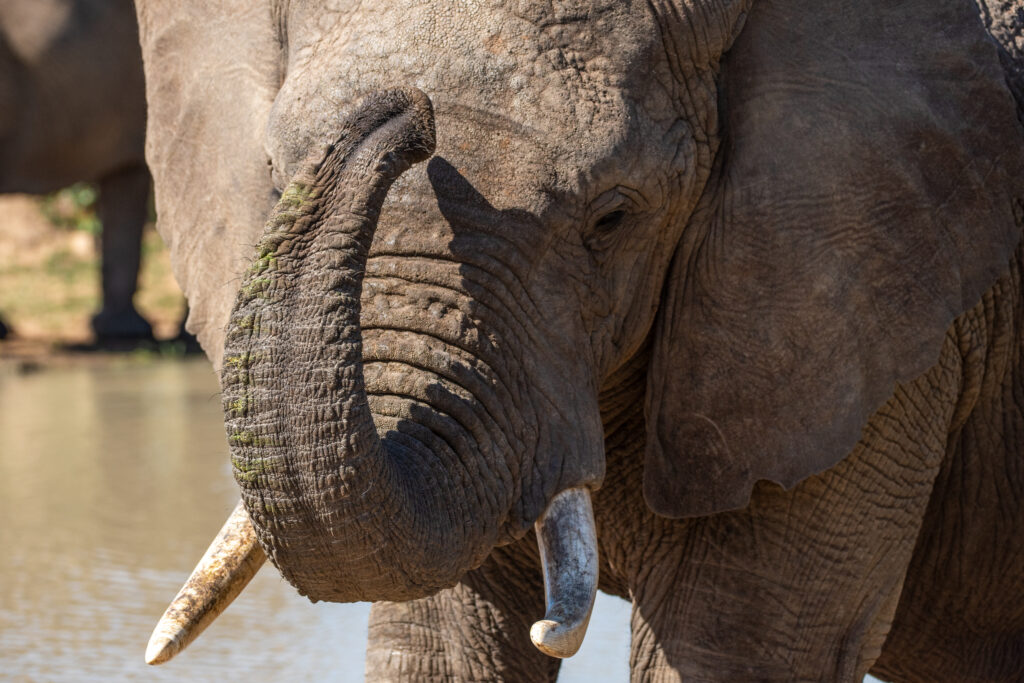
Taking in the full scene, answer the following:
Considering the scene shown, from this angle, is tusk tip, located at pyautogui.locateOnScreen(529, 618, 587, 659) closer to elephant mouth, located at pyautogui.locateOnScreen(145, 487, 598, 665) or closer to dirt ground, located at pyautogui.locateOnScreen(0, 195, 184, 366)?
elephant mouth, located at pyautogui.locateOnScreen(145, 487, 598, 665)

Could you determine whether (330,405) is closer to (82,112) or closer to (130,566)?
(130,566)

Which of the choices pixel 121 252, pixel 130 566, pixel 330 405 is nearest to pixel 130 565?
pixel 130 566

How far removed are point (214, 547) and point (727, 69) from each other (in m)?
1.18

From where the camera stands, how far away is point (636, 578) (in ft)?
10.7

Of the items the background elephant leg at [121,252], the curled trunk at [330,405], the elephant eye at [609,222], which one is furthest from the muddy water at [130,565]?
the background elephant leg at [121,252]

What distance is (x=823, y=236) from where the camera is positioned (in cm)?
297

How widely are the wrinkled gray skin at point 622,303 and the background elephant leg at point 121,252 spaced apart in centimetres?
833

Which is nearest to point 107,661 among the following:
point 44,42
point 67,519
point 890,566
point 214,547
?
point 67,519

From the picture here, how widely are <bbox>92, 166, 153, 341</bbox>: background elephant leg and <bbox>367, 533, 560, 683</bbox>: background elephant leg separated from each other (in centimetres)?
847

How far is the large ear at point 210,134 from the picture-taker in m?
3.17

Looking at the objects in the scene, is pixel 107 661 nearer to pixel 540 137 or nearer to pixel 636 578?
pixel 636 578

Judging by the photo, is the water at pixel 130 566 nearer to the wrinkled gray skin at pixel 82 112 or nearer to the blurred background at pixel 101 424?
the blurred background at pixel 101 424

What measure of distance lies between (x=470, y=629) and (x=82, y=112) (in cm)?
856

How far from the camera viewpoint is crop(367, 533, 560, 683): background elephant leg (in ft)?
11.6
